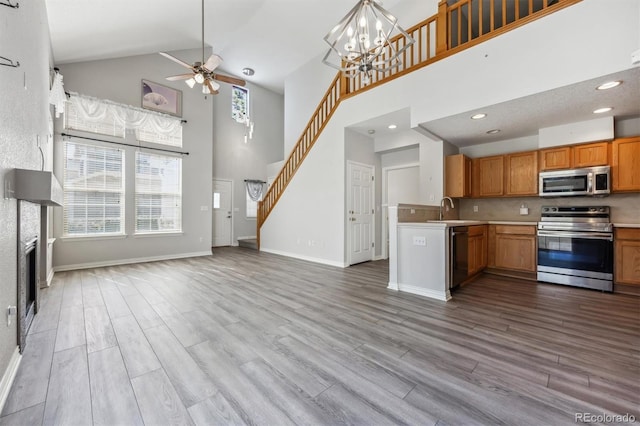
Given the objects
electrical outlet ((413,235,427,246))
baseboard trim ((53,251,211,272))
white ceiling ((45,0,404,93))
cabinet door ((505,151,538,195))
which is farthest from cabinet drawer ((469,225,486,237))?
baseboard trim ((53,251,211,272))

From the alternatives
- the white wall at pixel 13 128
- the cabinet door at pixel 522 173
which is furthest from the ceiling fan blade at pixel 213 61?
the cabinet door at pixel 522 173

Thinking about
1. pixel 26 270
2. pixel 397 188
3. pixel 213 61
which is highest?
pixel 213 61

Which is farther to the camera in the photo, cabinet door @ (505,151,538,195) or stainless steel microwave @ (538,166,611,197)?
cabinet door @ (505,151,538,195)

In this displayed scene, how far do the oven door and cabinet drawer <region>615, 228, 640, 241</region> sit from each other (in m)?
0.10

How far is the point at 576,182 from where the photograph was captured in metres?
3.87

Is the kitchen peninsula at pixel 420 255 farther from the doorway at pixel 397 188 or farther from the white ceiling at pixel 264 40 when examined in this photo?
the doorway at pixel 397 188

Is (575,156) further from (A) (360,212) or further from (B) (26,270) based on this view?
(B) (26,270)

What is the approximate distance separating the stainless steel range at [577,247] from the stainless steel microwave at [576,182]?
0.27 m

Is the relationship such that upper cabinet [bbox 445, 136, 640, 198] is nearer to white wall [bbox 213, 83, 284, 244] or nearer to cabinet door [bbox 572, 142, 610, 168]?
cabinet door [bbox 572, 142, 610, 168]

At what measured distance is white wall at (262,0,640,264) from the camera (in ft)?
8.39

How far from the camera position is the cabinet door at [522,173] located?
429 centimetres

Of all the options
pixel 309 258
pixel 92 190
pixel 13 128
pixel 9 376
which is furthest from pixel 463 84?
pixel 92 190

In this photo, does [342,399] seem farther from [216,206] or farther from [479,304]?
[216,206]

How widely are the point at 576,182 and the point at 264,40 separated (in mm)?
7515
